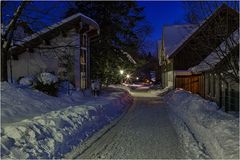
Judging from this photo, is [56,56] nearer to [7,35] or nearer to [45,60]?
[45,60]

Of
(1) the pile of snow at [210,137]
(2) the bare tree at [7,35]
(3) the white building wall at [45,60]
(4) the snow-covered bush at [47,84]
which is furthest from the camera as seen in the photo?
(3) the white building wall at [45,60]

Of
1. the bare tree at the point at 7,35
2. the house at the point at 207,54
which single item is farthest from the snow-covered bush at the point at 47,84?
the house at the point at 207,54

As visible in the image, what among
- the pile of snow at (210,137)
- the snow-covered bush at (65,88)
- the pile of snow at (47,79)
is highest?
the pile of snow at (47,79)

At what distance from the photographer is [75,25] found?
2416 centimetres

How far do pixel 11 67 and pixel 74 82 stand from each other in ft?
17.7

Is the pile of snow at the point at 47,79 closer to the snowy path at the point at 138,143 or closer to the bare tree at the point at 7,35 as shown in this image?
the bare tree at the point at 7,35

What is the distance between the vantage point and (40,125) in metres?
8.52

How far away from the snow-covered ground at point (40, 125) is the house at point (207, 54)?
15.8 ft

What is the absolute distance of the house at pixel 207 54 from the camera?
990 cm

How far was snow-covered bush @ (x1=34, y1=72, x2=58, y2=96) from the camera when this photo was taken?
1759 centimetres

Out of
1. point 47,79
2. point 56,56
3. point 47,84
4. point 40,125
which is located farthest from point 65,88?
point 40,125

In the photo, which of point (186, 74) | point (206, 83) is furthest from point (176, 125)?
point (186, 74)

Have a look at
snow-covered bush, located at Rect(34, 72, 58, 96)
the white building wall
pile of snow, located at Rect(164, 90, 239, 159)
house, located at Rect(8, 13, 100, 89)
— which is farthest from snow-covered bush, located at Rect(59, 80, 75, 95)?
pile of snow, located at Rect(164, 90, 239, 159)

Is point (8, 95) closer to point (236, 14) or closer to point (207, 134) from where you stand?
point (207, 134)
